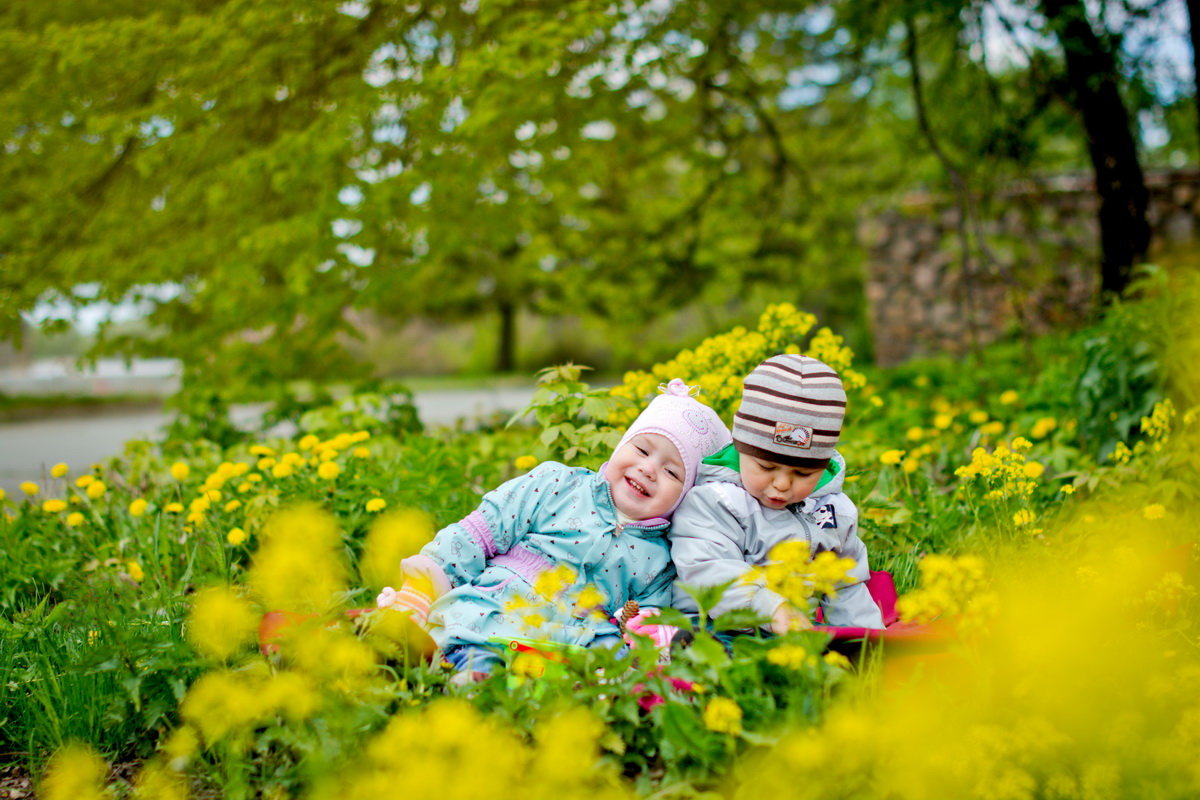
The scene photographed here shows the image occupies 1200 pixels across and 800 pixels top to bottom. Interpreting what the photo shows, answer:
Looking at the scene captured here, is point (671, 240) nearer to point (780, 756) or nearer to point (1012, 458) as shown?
point (1012, 458)

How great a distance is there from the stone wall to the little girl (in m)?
6.86

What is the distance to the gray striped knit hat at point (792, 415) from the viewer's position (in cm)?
230

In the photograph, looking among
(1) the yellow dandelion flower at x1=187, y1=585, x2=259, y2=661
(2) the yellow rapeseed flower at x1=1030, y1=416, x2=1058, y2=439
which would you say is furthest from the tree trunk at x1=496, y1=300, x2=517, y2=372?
(1) the yellow dandelion flower at x1=187, y1=585, x2=259, y2=661

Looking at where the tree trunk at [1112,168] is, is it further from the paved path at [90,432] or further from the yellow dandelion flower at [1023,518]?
the paved path at [90,432]

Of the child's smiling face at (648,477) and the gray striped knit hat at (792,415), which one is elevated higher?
the gray striped knit hat at (792,415)

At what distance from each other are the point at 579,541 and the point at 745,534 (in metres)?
0.43

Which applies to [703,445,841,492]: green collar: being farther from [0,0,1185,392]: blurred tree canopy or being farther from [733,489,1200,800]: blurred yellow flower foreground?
[0,0,1185,392]: blurred tree canopy

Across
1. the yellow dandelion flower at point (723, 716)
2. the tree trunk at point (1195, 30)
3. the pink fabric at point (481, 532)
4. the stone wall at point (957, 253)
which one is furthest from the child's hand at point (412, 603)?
the stone wall at point (957, 253)

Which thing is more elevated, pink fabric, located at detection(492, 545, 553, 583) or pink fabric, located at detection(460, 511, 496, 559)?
pink fabric, located at detection(460, 511, 496, 559)

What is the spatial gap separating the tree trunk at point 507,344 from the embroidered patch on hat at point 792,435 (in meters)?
22.3

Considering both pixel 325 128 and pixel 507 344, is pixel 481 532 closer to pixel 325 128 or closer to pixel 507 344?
pixel 325 128

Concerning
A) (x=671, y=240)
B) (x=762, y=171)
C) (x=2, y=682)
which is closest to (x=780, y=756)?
(x=2, y=682)

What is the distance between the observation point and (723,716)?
1798 mm

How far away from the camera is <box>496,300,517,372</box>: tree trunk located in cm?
2462
